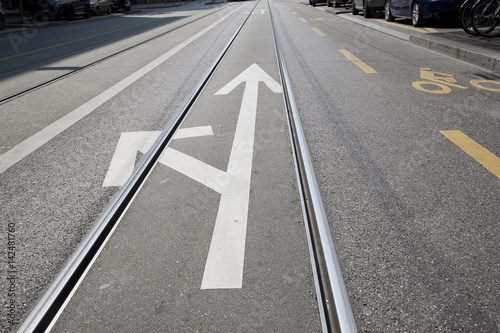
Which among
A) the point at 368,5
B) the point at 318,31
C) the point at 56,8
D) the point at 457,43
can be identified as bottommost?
the point at 318,31

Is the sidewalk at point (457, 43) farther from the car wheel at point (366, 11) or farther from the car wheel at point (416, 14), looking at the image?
the car wheel at point (366, 11)

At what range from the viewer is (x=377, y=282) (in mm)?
2225

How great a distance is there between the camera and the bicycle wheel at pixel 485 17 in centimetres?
897

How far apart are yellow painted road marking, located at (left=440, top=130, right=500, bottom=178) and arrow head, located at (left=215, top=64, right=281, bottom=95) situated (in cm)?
274

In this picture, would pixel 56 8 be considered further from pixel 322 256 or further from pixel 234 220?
pixel 322 256

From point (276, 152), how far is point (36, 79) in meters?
5.67

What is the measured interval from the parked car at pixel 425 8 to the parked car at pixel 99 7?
18.8m

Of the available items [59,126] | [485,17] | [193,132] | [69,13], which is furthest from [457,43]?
[69,13]

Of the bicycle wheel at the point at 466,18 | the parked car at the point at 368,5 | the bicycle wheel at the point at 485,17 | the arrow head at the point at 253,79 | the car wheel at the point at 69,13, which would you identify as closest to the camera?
the arrow head at the point at 253,79

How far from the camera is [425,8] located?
37.8 feet

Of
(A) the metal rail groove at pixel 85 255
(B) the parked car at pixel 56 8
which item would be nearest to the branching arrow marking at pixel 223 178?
(A) the metal rail groove at pixel 85 255

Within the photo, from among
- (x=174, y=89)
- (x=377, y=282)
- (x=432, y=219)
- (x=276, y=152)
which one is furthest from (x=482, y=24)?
(x=377, y=282)

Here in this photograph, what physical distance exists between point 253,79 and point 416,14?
25.4 ft

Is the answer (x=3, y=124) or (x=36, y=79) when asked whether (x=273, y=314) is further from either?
(x=36, y=79)
